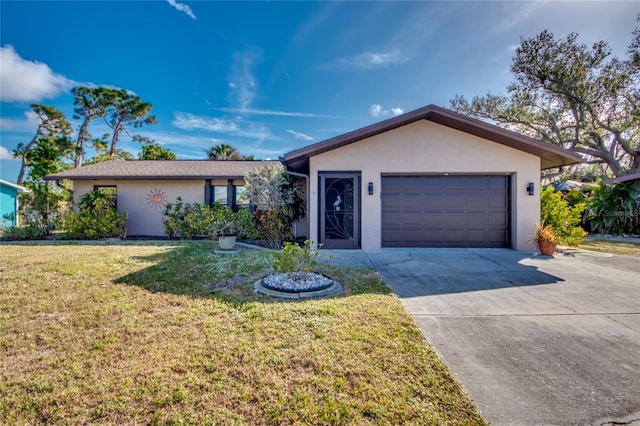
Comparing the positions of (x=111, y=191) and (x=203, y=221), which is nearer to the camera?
(x=203, y=221)

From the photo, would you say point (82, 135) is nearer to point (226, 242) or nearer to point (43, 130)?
point (43, 130)

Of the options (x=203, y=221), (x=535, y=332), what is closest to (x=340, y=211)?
(x=203, y=221)

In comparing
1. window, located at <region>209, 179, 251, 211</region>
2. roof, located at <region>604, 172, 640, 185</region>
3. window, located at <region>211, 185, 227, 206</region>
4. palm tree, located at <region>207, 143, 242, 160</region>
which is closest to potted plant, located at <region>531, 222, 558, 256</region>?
roof, located at <region>604, 172, 640, 185</region>

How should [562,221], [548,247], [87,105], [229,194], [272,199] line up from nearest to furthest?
1. [548,247]
2. [562,221]
3. [272,199]
4. [229,194]
5. [87,105]

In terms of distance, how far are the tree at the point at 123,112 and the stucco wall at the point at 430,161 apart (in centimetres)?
2657

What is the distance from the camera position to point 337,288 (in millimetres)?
4961

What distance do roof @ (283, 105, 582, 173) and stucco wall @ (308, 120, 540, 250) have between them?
212mm

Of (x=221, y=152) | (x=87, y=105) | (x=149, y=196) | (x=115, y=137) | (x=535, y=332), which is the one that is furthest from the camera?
(x=115, y=137)

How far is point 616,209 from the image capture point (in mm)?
13234

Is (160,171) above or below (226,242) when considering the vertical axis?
above

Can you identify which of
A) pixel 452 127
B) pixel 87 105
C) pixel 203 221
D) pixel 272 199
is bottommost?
pixel 203 221

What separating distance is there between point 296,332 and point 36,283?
210 inches

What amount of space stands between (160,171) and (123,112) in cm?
1997

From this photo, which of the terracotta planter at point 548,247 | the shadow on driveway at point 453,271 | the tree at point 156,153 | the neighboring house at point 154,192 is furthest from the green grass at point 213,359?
the tree at point 156,153
